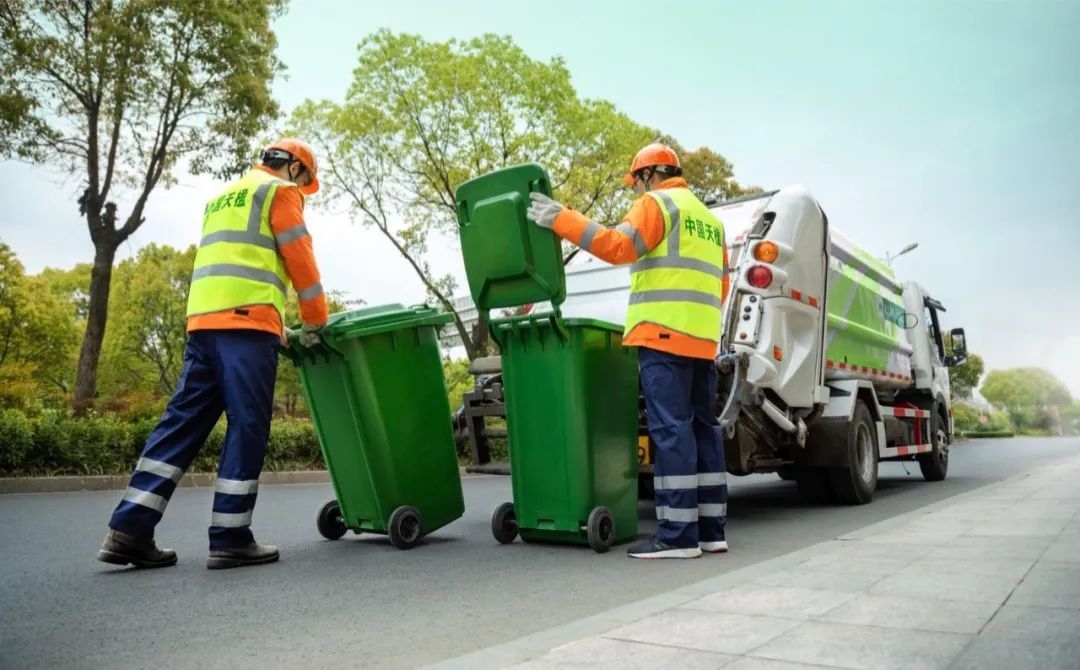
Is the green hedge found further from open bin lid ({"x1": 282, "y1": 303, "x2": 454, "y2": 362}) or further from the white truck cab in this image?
open bin lid ({"x1": 282, "y1": 303, "x2": 454, "y2": 362})

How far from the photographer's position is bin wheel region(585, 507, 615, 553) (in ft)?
15.0

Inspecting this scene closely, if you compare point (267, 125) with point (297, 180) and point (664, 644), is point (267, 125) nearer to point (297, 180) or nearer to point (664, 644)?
point (297, 180)

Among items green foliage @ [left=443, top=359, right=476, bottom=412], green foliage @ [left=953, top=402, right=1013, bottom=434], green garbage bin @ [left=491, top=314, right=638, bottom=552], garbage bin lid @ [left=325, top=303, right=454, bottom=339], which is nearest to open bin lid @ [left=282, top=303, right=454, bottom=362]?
garbage bin lid @ [left=325, top=303, right=454, bottom=339]

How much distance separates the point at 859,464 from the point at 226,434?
16.8 ft

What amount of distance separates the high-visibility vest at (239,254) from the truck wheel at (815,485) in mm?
4547

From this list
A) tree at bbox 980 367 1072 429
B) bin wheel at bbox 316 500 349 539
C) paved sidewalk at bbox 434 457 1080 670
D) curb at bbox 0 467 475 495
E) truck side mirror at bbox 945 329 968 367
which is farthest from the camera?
tree at bbox 980 367 1072 429

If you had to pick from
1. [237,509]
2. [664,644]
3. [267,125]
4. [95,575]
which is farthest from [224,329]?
[267,125]

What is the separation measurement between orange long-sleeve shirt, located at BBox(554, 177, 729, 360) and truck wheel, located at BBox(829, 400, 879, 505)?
9.46 feet

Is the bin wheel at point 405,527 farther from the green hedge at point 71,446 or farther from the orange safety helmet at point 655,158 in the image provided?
the green hedge at point 71,446

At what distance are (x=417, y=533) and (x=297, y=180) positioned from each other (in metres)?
1.99

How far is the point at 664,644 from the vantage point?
2410 millimetres

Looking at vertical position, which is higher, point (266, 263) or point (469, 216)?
point (469, 216)

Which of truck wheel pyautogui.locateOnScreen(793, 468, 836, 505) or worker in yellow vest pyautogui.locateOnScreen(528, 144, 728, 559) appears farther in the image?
truck wheel pyautogui.locateOnScreen(793, 468, 836, 505)

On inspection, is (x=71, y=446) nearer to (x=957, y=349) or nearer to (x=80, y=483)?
(x=80, y=483)
